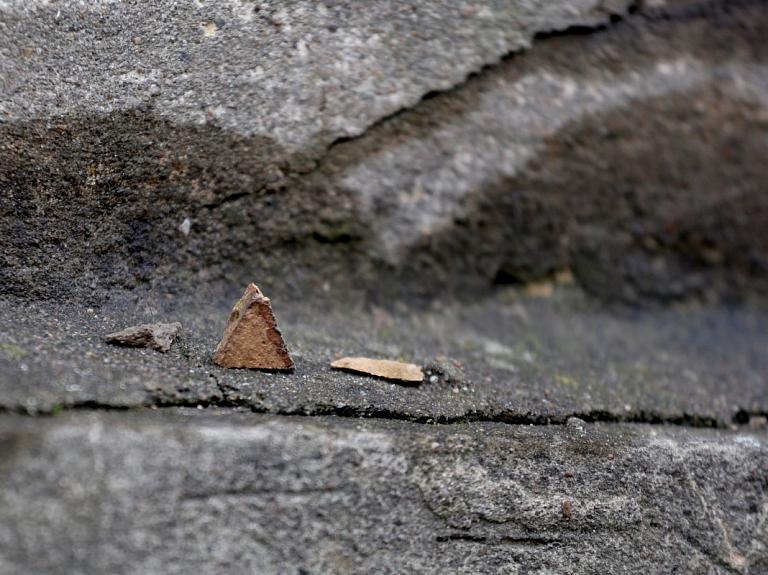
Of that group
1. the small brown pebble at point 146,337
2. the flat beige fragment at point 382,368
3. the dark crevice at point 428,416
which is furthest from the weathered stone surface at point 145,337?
the flat beige fragment at point 382,368

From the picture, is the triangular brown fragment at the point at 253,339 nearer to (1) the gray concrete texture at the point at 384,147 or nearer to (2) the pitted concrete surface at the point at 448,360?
(2) the pitted concrete surface at the point at 448,360

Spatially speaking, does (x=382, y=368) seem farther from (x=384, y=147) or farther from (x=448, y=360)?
(x=384, y=147)

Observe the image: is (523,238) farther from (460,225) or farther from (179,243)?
(179,243)

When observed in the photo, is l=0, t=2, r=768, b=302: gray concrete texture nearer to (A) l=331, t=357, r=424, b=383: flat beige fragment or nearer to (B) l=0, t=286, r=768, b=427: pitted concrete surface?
(B) l=0, t=286, r=768, b=427: pitted concrete surface

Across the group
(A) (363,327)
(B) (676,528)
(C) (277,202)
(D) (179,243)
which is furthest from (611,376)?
(D) (179,243)

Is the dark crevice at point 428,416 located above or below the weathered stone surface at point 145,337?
below

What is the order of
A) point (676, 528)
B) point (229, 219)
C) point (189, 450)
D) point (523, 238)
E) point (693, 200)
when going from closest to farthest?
point (189, 450) → point (676, 528) → point (229, 219) → point (523, 238) → point (693, 200)

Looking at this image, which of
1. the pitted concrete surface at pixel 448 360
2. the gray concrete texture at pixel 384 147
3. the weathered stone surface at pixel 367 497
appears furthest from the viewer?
the gray concrete texture at pixel 384 147
